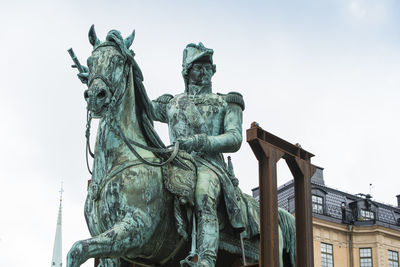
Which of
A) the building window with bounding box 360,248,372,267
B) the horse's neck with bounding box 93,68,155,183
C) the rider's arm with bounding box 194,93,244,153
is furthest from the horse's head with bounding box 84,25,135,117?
the building window with bounding box 360,248,372,267

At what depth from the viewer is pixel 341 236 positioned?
50344 millimetres

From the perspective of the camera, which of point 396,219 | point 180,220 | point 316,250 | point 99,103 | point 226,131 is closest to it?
point 99,103

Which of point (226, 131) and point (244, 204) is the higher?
point (226, 131)

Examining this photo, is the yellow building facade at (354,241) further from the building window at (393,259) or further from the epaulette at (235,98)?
the epaulette at (235,98)

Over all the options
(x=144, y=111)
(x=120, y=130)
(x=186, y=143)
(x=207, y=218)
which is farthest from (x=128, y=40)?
(x=207, y=218)

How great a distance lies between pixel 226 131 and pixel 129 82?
5.04 feet

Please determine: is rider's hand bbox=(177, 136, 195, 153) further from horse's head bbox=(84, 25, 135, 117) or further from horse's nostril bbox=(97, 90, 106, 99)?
horse's nostril bbox=(97, 90, 106, 99)

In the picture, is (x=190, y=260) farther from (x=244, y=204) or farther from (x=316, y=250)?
(x=316, y=250)

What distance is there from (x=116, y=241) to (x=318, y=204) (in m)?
42.9

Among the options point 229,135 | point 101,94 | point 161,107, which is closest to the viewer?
point 101,94

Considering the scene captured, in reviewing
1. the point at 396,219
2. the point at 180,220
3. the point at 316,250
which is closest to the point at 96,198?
the point at 180,220

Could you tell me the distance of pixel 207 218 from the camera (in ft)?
28.3

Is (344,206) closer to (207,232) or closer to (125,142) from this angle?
(207,232)

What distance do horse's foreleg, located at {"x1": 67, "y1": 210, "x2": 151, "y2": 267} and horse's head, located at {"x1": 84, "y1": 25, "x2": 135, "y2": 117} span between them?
1.22 meters
